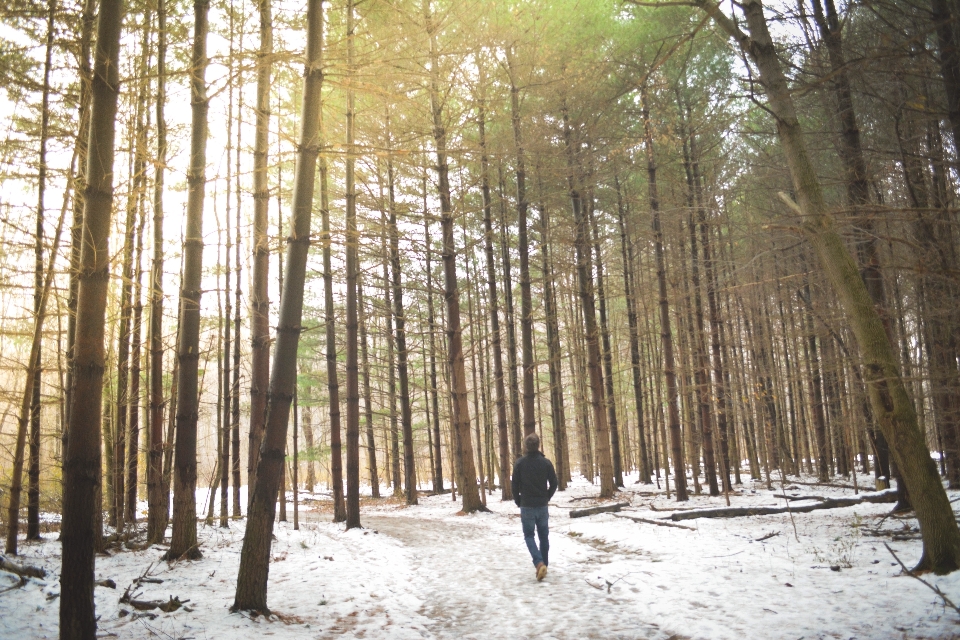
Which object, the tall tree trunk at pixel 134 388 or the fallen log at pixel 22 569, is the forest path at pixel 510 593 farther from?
the tall tree trunk at pixel 134 388

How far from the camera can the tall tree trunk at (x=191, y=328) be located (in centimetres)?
733

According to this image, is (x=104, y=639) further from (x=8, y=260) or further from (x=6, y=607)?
(x=8, y=260)

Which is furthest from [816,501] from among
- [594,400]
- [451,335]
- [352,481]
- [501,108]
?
[501,108]

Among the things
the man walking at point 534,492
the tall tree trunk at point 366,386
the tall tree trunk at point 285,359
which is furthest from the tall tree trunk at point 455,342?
the tall tree trunk at point 285,359

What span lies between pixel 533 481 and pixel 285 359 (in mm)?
3367

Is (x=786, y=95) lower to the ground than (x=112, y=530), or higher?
higher

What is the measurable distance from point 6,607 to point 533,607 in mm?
4532

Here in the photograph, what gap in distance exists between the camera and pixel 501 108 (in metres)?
15.0

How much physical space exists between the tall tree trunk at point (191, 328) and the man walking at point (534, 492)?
13.9 ft

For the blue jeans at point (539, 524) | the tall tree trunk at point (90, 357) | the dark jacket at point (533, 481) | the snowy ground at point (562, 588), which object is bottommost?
the snowy ground at point (562, 588)

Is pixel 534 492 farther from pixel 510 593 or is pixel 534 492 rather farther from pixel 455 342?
pixel 455 342

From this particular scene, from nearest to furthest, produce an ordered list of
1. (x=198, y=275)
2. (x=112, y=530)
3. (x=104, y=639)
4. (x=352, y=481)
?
(x=104, y=639)
(x=198, y=275)
(x=112, y=530)
(x=352, y=481)

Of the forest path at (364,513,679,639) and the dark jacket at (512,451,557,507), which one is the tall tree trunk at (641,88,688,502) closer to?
the forest path at (364,513,679,639)

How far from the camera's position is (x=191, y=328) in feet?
24.7
